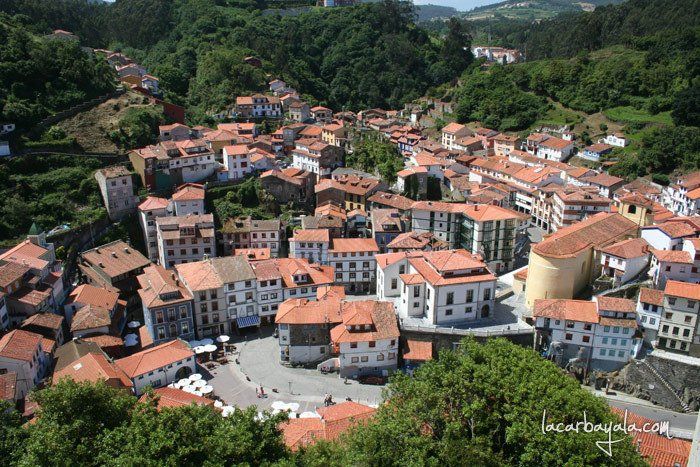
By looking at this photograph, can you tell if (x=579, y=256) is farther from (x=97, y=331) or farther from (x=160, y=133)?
(x=160, y=133)

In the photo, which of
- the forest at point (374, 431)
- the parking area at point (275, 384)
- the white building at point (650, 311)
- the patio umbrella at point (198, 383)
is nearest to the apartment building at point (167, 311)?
the parking area at point (275, 384)

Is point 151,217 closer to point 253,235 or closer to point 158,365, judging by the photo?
point 253,235

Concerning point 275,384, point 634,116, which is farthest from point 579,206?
point 634,116

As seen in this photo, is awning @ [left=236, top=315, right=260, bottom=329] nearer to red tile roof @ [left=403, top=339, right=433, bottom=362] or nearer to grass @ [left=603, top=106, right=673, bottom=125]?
red tile roof @ [left=403, top=339, right=433, bottom=362]

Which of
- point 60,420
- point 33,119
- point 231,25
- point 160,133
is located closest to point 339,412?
point 60,420

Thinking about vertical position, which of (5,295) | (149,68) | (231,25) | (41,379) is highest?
(231,25)

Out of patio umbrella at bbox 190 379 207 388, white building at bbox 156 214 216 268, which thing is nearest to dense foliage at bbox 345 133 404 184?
white building at bbox 156 214 216 268
